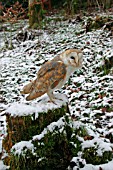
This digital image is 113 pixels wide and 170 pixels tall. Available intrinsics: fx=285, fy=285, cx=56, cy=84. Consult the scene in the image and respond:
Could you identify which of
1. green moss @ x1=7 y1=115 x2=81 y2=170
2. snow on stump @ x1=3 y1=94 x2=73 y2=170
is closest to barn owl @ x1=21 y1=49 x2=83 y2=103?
snow on stump @ x1=3 y1=94 x2=73 y2=170

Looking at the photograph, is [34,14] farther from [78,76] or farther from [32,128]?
[32,128]

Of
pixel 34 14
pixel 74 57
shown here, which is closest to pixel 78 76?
pixel 74 57

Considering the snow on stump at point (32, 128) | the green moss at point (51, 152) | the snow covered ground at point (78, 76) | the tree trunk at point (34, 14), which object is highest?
the tree trunk at point (34, 14)

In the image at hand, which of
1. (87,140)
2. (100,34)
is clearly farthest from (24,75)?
(87,140)

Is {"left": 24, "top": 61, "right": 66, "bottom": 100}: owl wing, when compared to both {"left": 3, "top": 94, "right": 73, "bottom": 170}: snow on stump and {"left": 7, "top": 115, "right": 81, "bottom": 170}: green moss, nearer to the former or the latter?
{"left": 3, "top": 94, "right": 73, "bottom": 170}: snow on stump

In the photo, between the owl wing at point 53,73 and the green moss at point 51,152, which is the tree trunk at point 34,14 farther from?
the green moss at point 51,152

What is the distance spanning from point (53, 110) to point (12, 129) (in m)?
0.50

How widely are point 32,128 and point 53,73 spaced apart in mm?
652

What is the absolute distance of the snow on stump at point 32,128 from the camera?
3008 millimetres

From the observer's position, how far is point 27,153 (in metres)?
3.00

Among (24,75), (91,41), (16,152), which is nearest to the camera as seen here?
(16,152)

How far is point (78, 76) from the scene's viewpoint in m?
7.17

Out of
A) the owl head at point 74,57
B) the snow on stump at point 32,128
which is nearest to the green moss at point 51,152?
the snow on stump at point 32,128

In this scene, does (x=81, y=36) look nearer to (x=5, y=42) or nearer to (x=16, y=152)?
(x=5, y=42)
